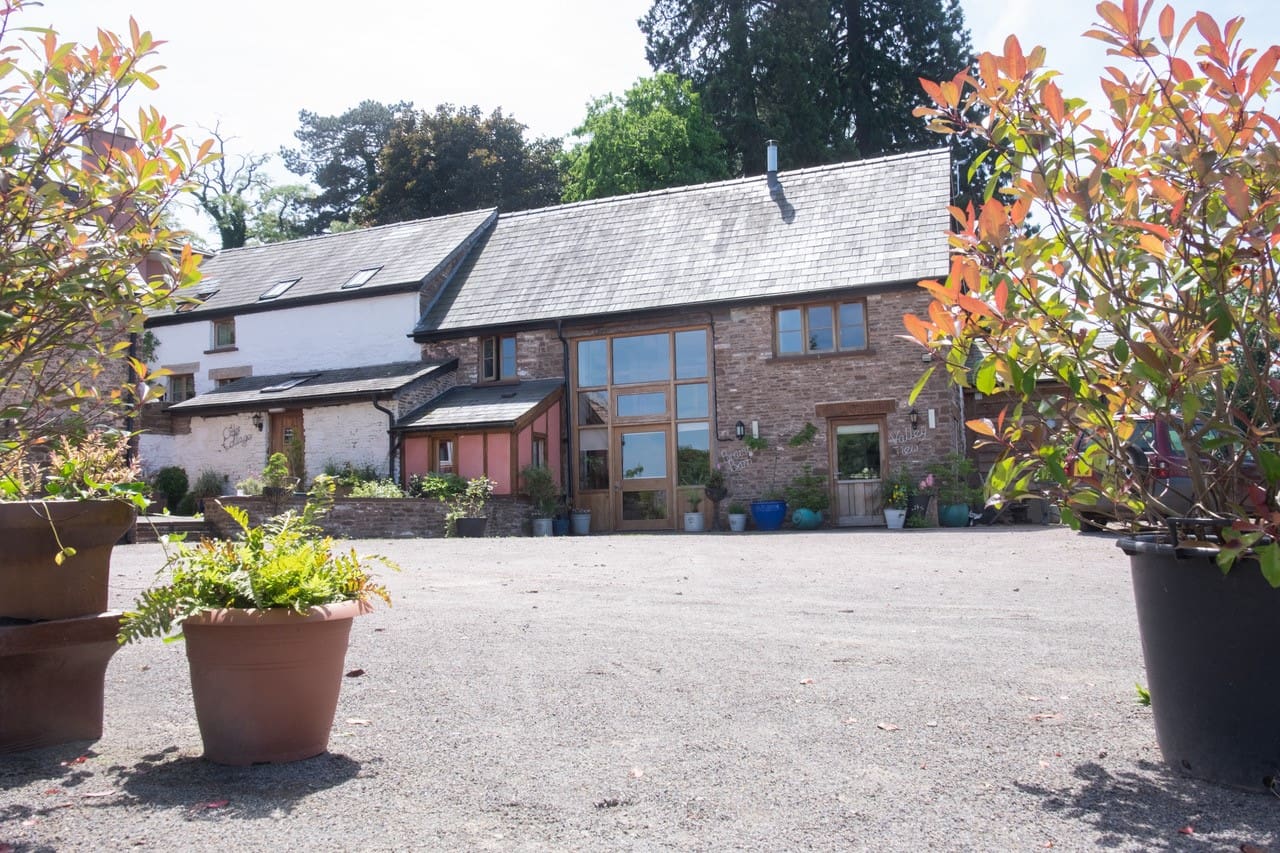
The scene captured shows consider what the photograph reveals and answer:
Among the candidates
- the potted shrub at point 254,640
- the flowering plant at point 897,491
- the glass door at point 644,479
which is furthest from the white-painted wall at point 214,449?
the potted shrub at point 254,640

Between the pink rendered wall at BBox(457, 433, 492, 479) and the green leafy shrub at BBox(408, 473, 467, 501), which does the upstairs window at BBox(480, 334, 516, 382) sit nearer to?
the pink rendered wall at BBox(457, 433, 492, 479)

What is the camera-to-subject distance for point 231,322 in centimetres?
2627

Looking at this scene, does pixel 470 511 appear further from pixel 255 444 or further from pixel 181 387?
pixel 181 387

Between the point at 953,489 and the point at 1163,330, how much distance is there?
51.0 ft

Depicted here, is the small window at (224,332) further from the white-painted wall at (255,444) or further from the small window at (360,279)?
the small window at (360,279)

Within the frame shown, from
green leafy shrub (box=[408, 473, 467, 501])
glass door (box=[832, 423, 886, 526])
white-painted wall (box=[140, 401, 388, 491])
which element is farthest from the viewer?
white-painted wall (box=[140, 401, 388, 491])

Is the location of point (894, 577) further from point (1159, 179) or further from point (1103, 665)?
point (1159, 179)

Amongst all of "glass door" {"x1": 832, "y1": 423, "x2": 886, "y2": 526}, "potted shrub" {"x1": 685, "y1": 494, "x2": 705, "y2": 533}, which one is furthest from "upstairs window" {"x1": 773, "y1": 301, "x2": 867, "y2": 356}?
"potted shrub" {"x1": 685, "y1": 494, "x2": 705, "y2": 533}

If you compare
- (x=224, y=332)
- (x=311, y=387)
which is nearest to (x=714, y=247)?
(x=311, y=387)

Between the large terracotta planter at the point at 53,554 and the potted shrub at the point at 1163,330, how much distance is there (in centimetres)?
331

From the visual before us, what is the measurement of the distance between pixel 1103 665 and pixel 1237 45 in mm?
3440

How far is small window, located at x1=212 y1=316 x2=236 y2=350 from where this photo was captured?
85.9 feet

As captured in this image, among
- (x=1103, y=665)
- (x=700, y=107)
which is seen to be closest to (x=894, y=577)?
(x=1103, y=665)

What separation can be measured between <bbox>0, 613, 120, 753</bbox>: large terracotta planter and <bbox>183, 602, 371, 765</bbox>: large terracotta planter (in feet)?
1.84
